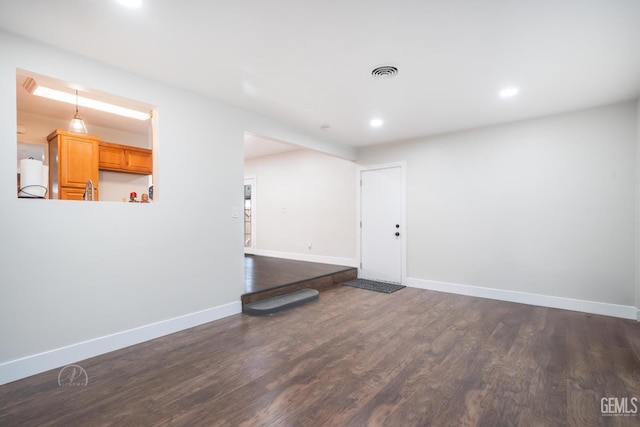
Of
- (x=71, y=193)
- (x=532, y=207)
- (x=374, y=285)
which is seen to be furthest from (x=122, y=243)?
(x=532, y=207)

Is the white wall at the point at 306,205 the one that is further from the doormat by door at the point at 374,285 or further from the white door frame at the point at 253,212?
the doormat by door at the point at 374,285

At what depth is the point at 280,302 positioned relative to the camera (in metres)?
4.02

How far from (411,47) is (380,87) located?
0.78 m

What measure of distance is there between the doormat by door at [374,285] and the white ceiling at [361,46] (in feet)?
9.55

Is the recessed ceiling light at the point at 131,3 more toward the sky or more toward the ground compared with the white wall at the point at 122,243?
more toward the sky

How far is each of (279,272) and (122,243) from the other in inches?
115

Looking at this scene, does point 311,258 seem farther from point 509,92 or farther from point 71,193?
point 509,92

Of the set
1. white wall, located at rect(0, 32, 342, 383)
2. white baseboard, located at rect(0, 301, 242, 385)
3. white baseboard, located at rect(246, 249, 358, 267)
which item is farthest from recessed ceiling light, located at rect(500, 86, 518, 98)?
white baseboard, located at rect(0, 301, 242, 385)

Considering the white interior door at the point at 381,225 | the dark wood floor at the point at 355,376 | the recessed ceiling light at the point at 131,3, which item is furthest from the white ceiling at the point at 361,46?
the dark wood floor at the point at 355,376

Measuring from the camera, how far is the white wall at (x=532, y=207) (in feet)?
12.2

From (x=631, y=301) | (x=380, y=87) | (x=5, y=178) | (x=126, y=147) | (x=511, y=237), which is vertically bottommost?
(x=631, y=301)

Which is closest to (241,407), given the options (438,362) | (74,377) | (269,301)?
(74,377)

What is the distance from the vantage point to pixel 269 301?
4.05 m

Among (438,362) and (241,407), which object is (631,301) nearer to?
(438,362)
